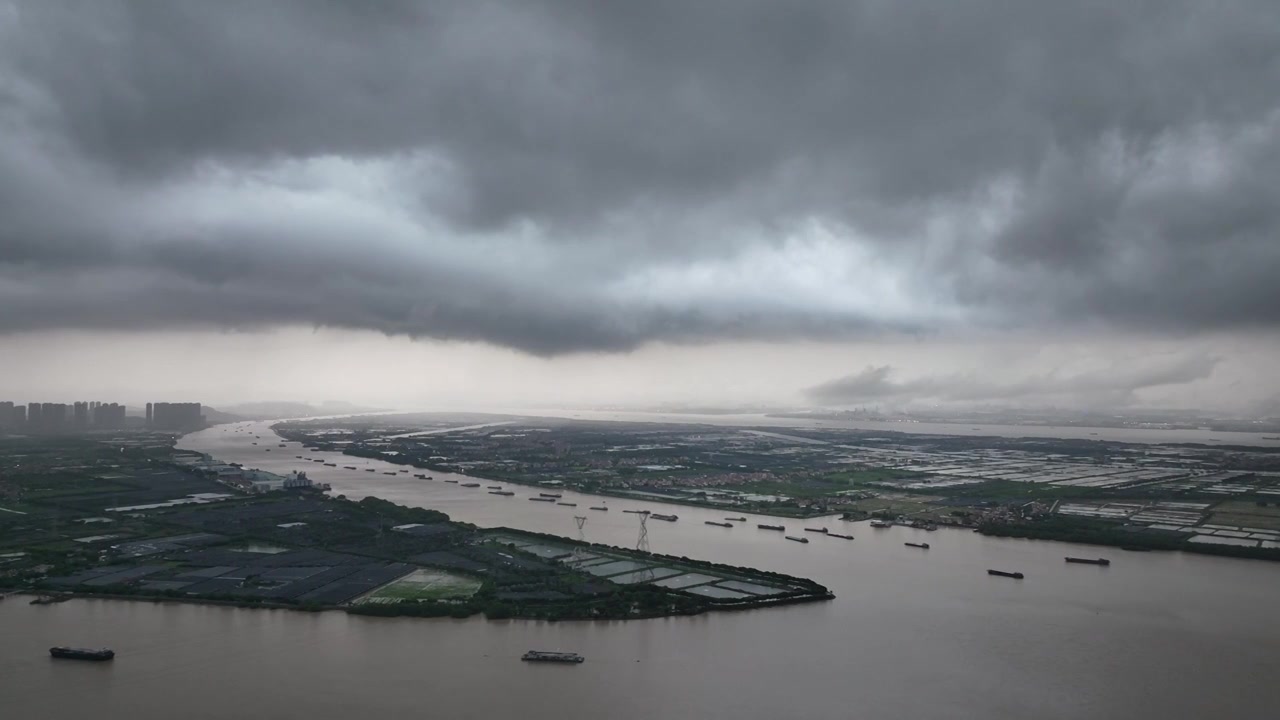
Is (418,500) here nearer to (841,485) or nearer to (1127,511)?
(841,485)

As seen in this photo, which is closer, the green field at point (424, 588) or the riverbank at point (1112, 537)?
the green field at point (424, 588)

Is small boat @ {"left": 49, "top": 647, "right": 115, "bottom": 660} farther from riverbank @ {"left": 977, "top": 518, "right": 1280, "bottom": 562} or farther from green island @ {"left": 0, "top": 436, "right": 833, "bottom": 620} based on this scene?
riverbank @ {"left": 977, "top": 518, "right": 1280, "bottom": 562}

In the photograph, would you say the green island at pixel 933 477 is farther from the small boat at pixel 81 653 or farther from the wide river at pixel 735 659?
the small boat at pixel 81 653

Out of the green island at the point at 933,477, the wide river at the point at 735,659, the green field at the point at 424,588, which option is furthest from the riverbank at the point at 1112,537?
the green field at the point at 424,588

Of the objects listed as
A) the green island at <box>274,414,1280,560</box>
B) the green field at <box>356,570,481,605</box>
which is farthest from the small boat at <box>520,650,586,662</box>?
the green island at <box>274,414,1280,560</box>

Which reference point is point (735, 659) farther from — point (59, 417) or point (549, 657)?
point (59, 417)

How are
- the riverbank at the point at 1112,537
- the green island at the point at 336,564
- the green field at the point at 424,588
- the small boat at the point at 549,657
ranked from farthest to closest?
1. the riverbank at the point at 1112,537
2. the green field at the point at 424,588
3. the green island at the point at 336,564
4. the small boat at the point at 549,657
